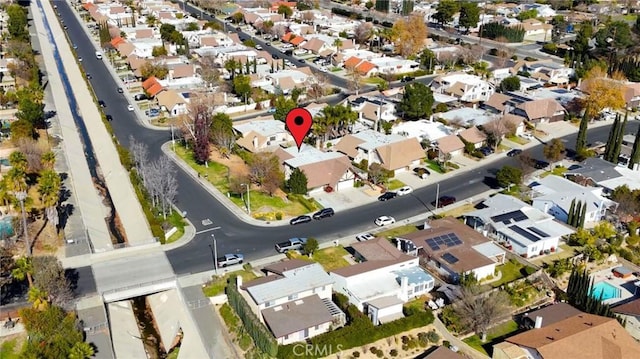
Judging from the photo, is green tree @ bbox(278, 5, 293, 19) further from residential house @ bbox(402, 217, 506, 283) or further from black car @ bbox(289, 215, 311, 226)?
residential house @ bbox(402, 217, 506, 283)

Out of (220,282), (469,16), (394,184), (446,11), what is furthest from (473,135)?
(446,11)

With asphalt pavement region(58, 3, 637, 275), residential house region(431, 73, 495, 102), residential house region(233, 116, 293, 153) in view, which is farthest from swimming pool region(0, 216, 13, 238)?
residential house region(431, 73, 495, 102)

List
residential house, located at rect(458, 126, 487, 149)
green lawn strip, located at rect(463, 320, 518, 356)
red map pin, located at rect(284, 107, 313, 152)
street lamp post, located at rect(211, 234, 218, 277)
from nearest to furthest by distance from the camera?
green lawn strip, located at rect(463, 320, 518, 356), street lamp post, located at rect(211, 234, 218, 277), red map pin, located at rect(284, 107, 313, 152), residential house, located at rect(458, 126, 487, 149)

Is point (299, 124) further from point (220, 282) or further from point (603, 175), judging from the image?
point (603, 175)

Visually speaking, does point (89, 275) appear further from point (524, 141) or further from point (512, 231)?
point (524, 141)

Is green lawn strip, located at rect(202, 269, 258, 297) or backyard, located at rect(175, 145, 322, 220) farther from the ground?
backyard, located at rect(175, 145, 322, 220)

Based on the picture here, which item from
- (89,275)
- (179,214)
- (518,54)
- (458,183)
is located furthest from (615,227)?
(518,54)
